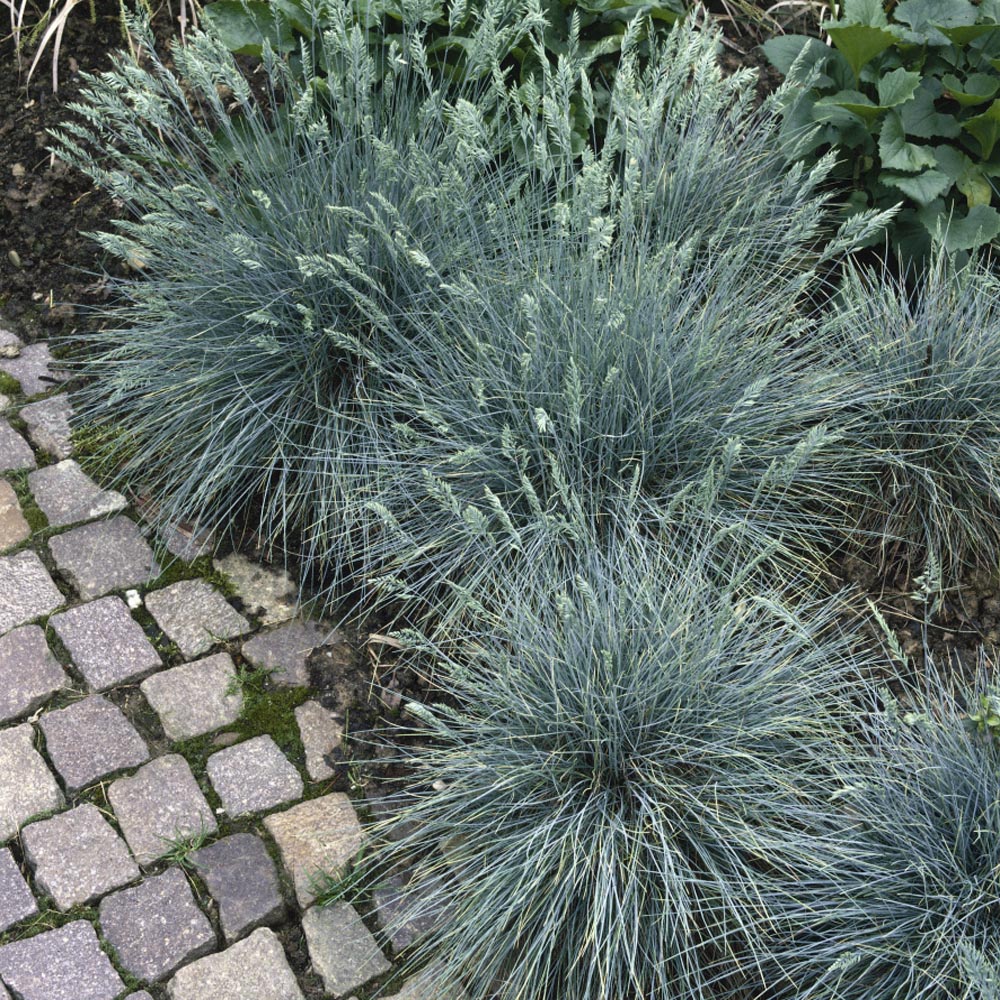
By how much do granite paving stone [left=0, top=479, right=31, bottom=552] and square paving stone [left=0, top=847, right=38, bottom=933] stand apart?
2.80 feet

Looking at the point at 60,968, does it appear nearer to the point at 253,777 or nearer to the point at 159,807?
the point at 159,807

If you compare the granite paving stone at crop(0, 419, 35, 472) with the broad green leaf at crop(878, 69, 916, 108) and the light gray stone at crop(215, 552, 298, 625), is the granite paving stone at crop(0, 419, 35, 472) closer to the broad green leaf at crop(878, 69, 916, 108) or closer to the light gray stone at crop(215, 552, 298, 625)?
the light gray stone at crop(215, 552, 298, 625)

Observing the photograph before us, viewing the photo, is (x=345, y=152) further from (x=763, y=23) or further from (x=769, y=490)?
(x=763, y=23)

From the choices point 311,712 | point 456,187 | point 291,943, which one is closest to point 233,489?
point 311,712

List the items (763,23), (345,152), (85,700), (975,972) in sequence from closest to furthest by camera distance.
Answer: (975,972) < (85,700) < (345,152) < (763,23)

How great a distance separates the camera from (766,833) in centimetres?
210

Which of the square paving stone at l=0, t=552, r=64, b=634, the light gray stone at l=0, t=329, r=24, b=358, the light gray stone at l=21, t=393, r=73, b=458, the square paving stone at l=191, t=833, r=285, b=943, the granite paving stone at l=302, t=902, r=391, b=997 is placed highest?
the light gray stone at l=0, t=329, r=24, b=358

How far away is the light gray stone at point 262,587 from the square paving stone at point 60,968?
2.72ft

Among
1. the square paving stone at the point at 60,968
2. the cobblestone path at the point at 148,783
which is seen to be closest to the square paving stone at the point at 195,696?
the cobblestone path at the point at 148,783

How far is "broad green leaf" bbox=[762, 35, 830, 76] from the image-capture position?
10.8 ft

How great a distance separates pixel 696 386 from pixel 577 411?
0.45 meters

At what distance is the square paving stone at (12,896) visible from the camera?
2.22m

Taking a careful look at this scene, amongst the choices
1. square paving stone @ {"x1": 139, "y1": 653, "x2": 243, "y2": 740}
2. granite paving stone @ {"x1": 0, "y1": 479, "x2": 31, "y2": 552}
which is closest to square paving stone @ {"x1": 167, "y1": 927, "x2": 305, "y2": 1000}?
square paving stone @ {"x1": 139, "y1": 653, "x2": 243, "y2": 740}

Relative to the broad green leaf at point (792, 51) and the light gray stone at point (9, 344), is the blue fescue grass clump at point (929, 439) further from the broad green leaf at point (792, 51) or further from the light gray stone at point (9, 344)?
the light gray stone at point (9, 344)
